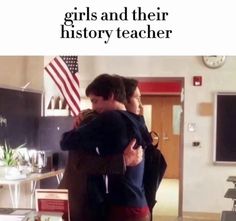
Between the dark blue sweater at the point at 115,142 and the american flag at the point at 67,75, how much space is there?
2235mm

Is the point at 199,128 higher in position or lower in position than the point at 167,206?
higher

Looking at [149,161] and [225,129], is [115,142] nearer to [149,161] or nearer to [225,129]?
[149,161]

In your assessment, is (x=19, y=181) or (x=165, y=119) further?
(x=165, y=119)

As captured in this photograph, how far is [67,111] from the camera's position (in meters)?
4.04

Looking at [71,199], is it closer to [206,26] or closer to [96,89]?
[96,89]

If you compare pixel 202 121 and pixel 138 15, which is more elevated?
pixel 138 15

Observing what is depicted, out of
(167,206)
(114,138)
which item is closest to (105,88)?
(114,138)

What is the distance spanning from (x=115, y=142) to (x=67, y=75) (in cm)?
241

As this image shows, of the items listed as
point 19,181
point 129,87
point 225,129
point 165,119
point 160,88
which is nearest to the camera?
point 129,87

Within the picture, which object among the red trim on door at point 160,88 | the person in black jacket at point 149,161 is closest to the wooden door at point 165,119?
the red trim on door at point 160,88

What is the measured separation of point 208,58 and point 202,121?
0.61 meters

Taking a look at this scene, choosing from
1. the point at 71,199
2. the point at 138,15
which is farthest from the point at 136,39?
the point at 71,199

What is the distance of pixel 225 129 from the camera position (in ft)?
13.4

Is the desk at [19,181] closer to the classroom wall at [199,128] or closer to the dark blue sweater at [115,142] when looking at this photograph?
the classroom wall at [199,128]
